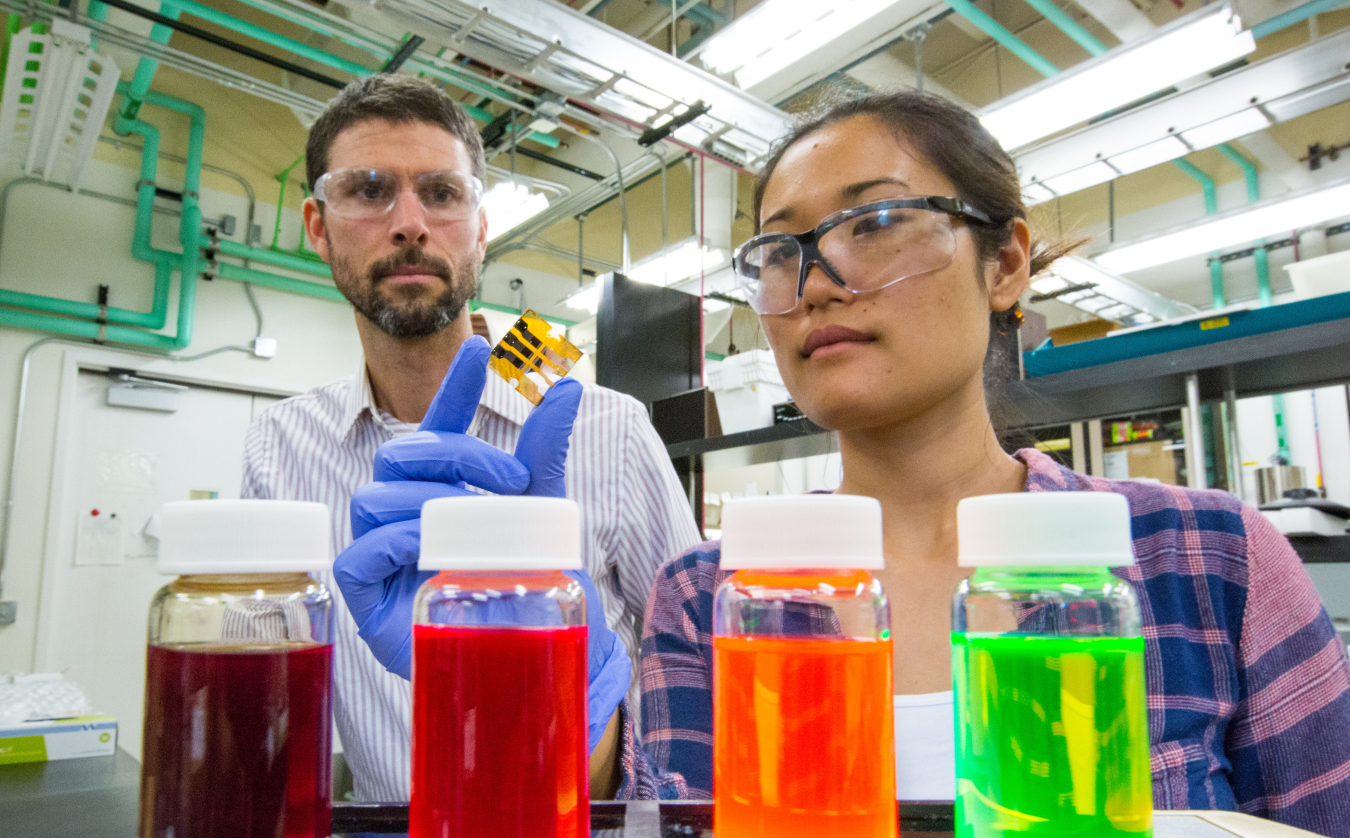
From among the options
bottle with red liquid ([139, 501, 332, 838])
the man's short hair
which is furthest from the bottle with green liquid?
the man's short hair

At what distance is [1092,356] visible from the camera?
1.87 meters

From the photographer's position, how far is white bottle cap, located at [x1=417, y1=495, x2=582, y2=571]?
0.37 metres

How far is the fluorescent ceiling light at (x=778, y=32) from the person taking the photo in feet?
8.00

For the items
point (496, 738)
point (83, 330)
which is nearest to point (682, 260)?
point (83, 330)

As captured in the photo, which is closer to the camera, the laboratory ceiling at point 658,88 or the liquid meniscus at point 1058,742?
the liquid meniscus at point 1058,742

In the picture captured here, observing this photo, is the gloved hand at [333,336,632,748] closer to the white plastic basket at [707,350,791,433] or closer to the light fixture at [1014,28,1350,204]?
the light fixture at [1014,28,1350,204]

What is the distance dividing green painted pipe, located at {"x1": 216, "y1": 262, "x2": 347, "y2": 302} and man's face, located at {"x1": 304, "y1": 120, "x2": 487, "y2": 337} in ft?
11.4

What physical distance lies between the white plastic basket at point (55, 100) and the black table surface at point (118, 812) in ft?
8.50

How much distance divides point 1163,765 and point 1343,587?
151 cm

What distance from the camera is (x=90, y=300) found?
424 centimetres

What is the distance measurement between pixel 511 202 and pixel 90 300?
7.80ft

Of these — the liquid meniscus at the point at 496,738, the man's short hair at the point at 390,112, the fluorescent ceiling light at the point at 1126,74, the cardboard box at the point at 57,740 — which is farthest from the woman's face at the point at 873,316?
the fluorescent ceiling light at the point at 1126,74

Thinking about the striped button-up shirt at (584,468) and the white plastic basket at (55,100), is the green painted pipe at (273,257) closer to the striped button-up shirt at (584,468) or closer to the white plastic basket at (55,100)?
the white plastic basket at (55,100)

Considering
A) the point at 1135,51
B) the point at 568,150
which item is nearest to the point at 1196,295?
the point at 1135,51
